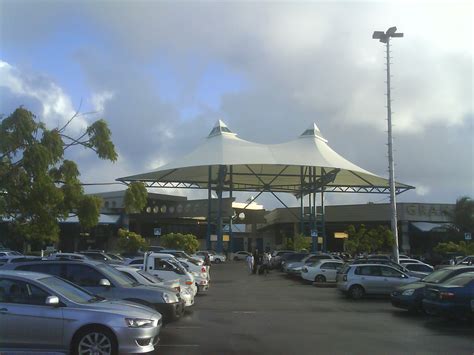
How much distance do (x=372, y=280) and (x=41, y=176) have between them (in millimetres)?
12955

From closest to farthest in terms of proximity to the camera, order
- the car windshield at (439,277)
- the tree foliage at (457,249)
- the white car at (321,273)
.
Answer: the car windshield at (439,277) → the white car at (321,273) → the tree foliage at (457,249)

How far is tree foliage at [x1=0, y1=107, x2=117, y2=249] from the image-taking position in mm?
14664

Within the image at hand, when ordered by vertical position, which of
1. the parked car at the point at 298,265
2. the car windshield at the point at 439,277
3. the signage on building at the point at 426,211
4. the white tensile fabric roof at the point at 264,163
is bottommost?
the parked car at the point at 298,265

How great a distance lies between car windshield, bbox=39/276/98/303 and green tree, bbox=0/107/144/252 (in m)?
6.21

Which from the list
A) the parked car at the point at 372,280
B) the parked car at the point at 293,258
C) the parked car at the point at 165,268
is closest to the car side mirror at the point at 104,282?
the parked car at the point at 165,268

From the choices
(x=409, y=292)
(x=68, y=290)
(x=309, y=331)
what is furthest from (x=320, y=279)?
(x=68, y=290)

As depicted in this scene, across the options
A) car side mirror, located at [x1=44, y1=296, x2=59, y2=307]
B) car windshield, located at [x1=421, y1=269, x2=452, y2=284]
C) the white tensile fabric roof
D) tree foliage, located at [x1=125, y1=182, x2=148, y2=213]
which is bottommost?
car windshield, located at [x1=421, y1=269, x2=452, y2=284]

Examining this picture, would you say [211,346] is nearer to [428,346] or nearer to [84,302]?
[84,302]

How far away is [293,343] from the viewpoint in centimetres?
1056

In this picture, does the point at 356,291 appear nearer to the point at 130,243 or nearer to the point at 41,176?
the point at 41,176

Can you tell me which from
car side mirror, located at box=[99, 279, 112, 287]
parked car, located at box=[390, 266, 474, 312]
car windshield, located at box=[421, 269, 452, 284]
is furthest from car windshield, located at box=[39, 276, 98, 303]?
car windshield, located at box=[421, 269, 452, 284]

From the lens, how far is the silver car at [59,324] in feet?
26.5

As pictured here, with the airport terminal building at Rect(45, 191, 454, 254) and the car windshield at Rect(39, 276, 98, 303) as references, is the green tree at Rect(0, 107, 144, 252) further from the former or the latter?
the airport terminal building at Rect(45, 191, 454, 254)

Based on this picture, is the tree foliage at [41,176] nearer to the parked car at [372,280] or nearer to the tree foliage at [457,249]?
A: the parked car at [372,280]
